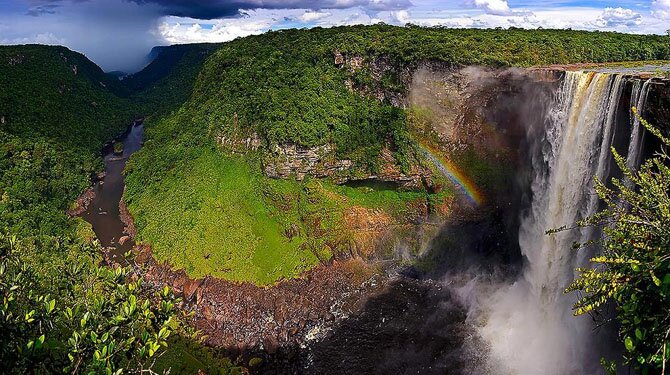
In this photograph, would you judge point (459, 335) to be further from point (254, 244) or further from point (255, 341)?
point (254, 244)

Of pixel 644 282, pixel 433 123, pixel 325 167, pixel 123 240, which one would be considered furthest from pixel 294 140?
pixel 644 282

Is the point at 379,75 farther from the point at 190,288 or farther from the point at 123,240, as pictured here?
the point at 123,240

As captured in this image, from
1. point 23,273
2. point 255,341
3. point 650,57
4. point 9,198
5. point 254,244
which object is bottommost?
point 255,341

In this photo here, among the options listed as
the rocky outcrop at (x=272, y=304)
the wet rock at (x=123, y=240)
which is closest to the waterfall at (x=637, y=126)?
the rocky outcrop at (x=272, y=304)

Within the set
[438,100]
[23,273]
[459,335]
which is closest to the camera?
[23,273]

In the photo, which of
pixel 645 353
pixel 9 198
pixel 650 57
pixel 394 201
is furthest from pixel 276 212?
pixel 650 57
